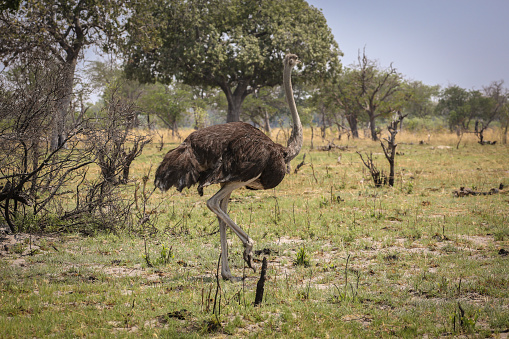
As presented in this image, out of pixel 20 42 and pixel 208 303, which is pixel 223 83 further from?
pixel 208 303

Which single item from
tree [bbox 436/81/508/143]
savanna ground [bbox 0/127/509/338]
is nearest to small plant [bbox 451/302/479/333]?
savanna ground [bbox 0/127/509/338]

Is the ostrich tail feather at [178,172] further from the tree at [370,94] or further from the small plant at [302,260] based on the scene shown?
the tree at [370,94]

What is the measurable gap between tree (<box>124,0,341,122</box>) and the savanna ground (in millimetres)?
13170

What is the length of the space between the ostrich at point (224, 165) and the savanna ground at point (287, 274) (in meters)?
0.76

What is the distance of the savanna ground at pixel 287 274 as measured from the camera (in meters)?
3.80

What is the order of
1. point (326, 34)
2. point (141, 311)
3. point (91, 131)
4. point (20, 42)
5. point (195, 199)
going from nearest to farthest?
point (141, 311)
point (91, 131)
point (195, 199)
point (20, 42)
point (326, 34)

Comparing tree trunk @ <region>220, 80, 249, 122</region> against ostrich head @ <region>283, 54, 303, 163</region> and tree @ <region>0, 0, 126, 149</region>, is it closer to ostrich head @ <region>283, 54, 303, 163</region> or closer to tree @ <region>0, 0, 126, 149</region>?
tree @ <region>0, 0, 126, 149</region>

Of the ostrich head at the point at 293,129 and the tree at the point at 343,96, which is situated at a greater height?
the tree at the point at 343,96

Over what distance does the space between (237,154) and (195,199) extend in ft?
17.6

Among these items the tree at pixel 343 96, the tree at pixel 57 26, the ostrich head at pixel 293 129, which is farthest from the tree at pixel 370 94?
the ostrich head at pixel 293 129

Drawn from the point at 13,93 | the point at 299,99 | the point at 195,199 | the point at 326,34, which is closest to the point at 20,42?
the point at 195,199

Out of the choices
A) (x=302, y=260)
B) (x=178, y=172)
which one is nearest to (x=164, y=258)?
(x=178, y=172)

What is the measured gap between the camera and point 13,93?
6195 millimetres

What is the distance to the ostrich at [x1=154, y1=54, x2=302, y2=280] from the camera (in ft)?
16.0
